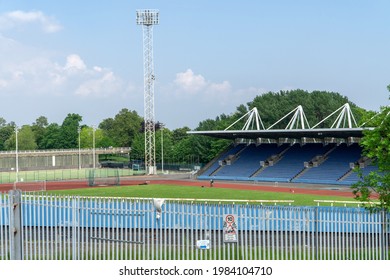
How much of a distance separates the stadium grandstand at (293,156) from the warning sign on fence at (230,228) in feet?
155

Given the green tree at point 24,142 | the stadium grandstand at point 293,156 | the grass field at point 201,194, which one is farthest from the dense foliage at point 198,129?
the grass field at point 201,194

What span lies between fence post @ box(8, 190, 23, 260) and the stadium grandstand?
163 feet

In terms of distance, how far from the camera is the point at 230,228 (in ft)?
54.1

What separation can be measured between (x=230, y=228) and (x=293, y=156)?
6119 cm

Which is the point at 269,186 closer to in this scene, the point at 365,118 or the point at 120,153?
the point at 365,118

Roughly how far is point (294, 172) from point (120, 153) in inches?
2565

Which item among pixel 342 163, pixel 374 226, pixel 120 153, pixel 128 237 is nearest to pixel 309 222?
pixel 374 226

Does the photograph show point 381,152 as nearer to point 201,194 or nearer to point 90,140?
point 201,194

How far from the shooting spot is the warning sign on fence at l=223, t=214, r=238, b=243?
16.3 meters

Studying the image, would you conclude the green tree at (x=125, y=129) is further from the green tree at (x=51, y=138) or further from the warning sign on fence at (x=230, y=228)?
the warning sign on fence at (x=230, y=228)

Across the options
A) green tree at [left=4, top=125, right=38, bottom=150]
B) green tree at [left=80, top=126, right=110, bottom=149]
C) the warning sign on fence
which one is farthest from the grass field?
green tree at [left=4, top=125, right=38, bottom=150]

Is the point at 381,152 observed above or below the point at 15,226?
above

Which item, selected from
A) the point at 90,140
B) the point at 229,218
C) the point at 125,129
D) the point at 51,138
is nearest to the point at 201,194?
the point at 229,218

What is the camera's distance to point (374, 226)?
17.2 m
